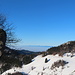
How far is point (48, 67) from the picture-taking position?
1709cm

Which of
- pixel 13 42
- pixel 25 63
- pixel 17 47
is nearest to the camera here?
pixel 13 42

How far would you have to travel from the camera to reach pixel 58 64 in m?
16.9

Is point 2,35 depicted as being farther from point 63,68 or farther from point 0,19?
Result: point 63,68

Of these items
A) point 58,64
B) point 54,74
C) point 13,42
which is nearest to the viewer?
point 13,42

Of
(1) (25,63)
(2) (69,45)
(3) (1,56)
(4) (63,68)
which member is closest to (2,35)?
(3) (1,56)

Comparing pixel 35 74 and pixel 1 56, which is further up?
pixel 1 56

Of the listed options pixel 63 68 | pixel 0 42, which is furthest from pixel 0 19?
pixel 63 68

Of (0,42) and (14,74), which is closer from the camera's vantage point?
(0,42)

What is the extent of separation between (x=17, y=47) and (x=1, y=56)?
252cm

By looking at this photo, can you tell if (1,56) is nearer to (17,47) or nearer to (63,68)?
(17,47)

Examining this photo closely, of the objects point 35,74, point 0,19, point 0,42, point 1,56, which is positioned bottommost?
point 35,74

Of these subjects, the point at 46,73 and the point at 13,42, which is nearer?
the point at 13,42

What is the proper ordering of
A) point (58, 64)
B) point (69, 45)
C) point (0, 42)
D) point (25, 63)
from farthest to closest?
1. point (69, 45)
2. point (25, 63)
3. point (58, 64)
4. point (0, 42)

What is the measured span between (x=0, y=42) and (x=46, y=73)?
8.56m
